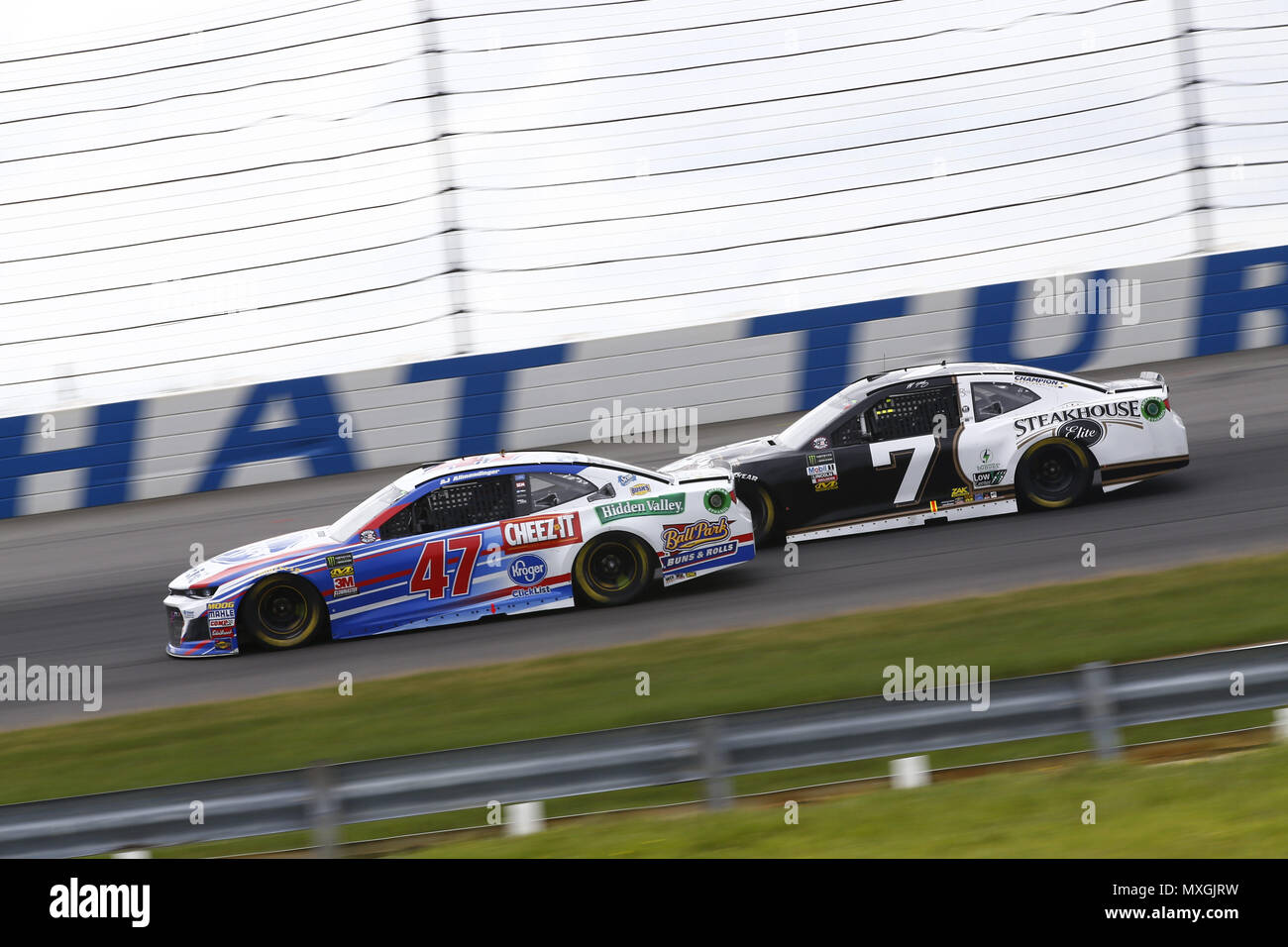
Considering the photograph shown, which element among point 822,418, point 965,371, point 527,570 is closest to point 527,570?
point 527,570

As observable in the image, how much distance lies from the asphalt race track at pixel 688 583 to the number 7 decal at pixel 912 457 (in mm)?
438

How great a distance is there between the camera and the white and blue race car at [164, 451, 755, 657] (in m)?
9.98

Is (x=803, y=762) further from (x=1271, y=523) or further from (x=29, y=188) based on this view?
(x=29, y=188)

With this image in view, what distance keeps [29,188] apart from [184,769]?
28.0 feet

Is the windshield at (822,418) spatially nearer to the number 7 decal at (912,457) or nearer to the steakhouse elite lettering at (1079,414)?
the number 7 decal at (912,457)

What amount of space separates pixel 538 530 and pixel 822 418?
2.58 m

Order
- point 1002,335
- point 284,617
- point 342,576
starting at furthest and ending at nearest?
point 1002,335 < point 284,617 < point 342,576

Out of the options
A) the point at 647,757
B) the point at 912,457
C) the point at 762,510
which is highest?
the point at 912,457

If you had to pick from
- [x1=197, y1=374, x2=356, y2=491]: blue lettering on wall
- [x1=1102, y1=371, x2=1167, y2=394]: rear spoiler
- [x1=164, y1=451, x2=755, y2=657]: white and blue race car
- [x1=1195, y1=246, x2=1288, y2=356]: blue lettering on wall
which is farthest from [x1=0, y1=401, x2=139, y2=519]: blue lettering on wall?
[x1=1195, y1=246, x2=1288, y2=356]: blue lettering on wall

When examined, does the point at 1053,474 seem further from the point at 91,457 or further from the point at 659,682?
the point at 91,457

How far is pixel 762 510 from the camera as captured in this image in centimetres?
1119

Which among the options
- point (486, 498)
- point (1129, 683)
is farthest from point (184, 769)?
point (1129, 683)

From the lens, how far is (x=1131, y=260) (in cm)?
1588

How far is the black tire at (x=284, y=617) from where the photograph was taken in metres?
10.1
